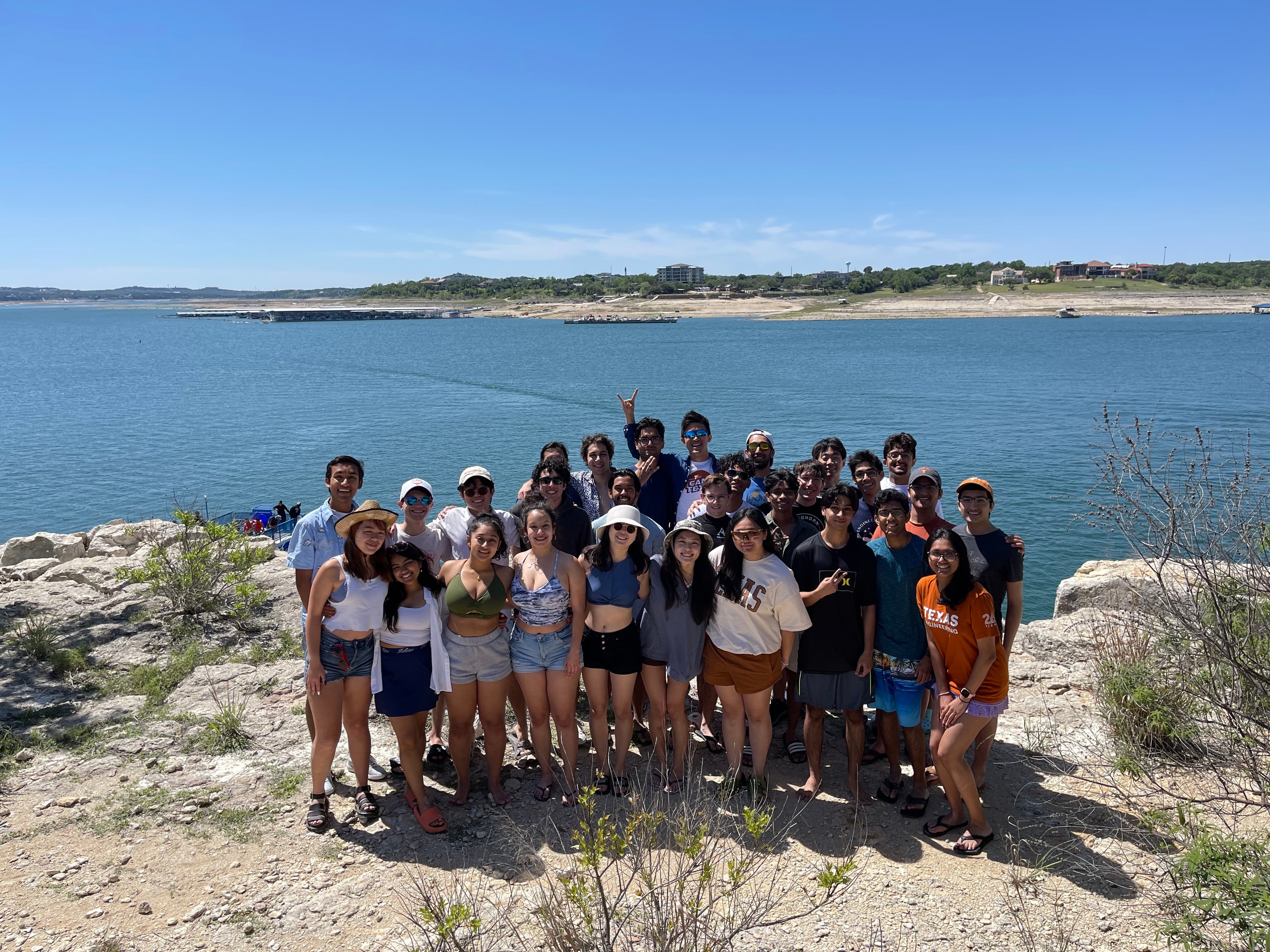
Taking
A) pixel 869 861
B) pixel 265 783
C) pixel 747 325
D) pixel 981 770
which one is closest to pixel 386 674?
pixel 265 783

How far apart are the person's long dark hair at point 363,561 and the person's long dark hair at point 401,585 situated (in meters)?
0.05

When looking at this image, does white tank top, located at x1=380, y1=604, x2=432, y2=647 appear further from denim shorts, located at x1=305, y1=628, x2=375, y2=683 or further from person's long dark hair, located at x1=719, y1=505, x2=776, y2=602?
person's long dark hair, located at x1=719, y1=505, x2=776, y2=602

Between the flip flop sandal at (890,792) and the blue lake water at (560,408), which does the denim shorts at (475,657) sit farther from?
the blue lake water at (560,408)

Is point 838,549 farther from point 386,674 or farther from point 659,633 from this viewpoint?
point 386,674

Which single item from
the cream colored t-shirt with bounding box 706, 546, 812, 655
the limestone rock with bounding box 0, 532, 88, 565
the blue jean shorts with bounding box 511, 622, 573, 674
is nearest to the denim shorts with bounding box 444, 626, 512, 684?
the blue jean shorts with bounding box 511, 622, 573, 674

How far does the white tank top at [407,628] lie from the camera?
5.25 m

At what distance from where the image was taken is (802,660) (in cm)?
560

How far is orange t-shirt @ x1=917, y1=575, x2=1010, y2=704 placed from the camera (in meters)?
A: 4.84

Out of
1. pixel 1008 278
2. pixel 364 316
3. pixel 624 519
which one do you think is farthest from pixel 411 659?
pixel 1008 278

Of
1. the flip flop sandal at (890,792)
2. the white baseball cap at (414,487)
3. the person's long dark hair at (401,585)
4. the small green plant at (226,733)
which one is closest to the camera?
the person's long dark hair at (401,585)

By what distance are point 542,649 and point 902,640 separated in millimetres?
2472

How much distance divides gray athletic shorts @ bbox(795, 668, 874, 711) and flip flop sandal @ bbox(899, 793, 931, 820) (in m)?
0.70

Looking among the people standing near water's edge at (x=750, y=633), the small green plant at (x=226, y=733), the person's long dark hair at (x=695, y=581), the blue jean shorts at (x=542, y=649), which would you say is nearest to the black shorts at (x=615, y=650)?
the blue jean shorts at (x=542, y=649)

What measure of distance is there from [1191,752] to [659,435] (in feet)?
15.3
